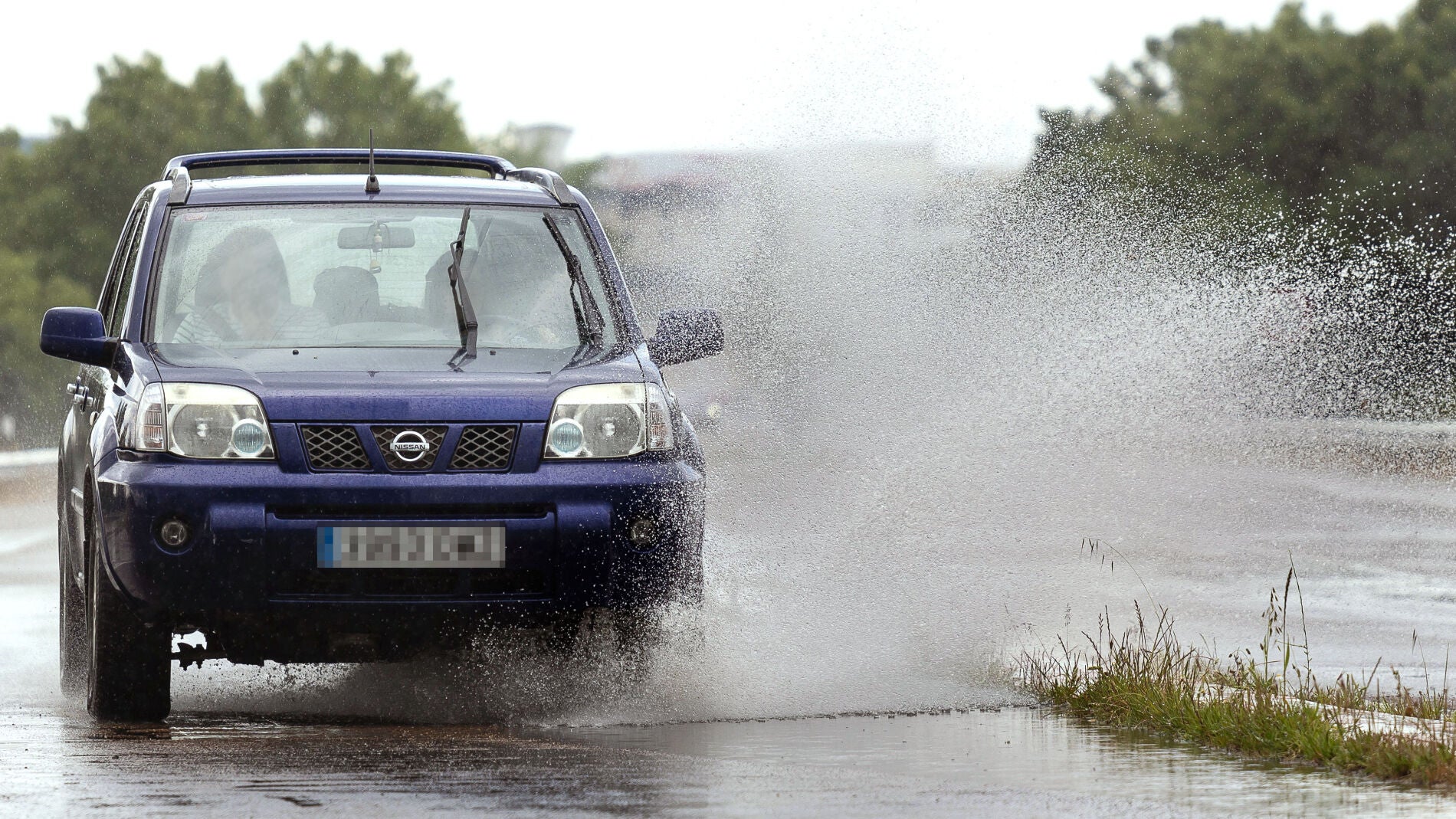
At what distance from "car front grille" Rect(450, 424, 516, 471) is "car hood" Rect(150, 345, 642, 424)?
1.6 inches

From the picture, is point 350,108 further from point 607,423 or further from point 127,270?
point 607,423

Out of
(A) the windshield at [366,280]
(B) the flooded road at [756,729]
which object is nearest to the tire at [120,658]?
(B) the flooded road at [756,729]

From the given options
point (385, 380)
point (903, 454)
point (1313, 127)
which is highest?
point (1313, 127)

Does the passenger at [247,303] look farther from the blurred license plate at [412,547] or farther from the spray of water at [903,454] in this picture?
the spray of water at [903,454]

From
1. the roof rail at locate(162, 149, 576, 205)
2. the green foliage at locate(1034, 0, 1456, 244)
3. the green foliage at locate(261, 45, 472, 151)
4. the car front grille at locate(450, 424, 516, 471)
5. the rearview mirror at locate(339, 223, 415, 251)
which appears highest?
the green foliage at locate(261, 45, 472, 151)

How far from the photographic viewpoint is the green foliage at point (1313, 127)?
46.9 metres

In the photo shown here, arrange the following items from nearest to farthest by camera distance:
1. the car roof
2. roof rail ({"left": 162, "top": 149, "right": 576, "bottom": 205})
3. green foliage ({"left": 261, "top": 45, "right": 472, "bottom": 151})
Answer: the car roof → roof rail ({"left": 162, "top": 149, "right": 576, "bottom": 205}) → green foliage ({"left": 261, "top": 45, "right": 472, "bottom": 151})

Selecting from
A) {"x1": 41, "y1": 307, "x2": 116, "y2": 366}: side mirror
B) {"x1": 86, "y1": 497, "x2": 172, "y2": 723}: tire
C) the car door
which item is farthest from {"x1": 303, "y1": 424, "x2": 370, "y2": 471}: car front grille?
{"x1": 41, "y1": 307, "x2": 116, "y2": 366}: side mirror

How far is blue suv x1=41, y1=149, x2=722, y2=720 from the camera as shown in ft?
21.7

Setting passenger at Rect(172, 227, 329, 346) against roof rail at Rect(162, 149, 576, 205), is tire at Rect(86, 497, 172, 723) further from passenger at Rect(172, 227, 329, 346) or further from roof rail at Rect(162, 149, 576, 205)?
roof rail at Rect(162, 149, 576, 205)

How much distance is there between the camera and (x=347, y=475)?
21.8ft

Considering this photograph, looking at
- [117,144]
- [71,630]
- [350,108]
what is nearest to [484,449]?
[71,630]

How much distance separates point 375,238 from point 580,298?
0.75 metres

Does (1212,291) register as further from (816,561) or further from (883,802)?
(883,802)
